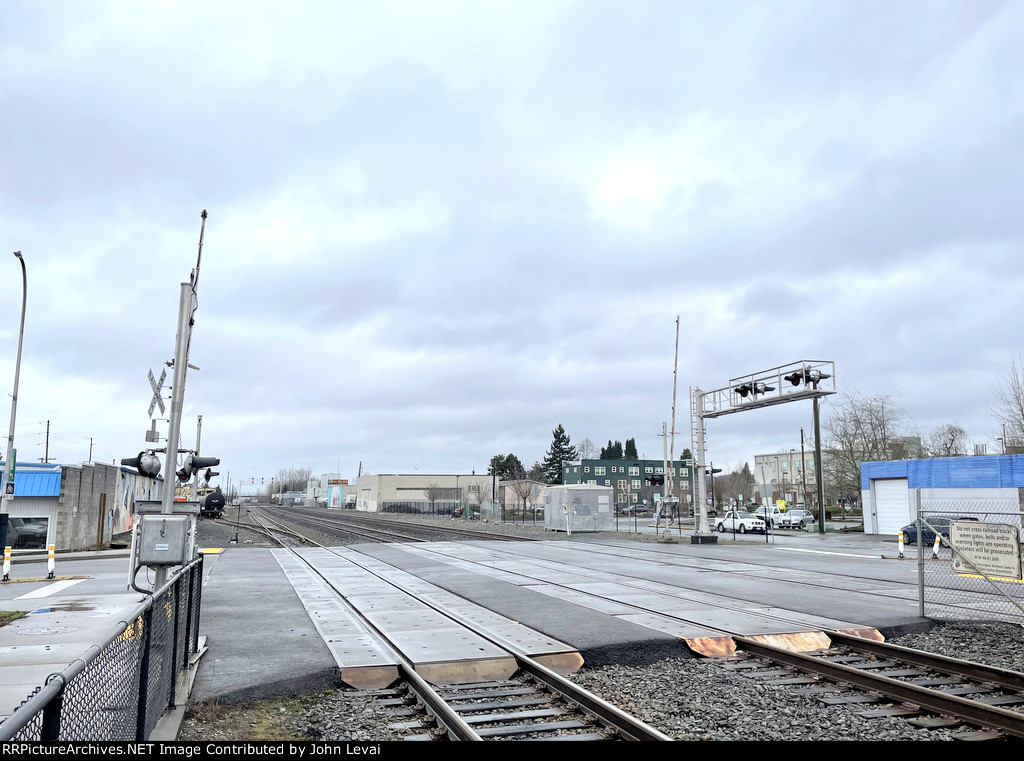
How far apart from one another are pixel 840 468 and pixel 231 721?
58374 millimetres

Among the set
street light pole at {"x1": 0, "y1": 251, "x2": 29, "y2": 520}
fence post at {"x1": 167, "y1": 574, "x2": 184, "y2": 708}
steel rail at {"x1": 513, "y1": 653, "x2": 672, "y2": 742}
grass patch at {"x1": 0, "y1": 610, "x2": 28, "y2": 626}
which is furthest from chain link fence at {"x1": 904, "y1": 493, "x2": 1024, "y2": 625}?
street light pole at {"x1": 0, "y1": 251, "x2": 29, "y2": 520}

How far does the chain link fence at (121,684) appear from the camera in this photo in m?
3.07

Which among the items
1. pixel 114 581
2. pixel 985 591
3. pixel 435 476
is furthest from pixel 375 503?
pixel 985 591

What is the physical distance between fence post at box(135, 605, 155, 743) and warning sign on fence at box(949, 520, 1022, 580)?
11.3 meters

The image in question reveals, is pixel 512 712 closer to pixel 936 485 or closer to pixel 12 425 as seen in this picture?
pixel 12 425

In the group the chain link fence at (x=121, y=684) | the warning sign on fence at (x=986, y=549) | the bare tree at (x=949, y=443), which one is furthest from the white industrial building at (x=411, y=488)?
the chain link fence at (x=121, y=684)

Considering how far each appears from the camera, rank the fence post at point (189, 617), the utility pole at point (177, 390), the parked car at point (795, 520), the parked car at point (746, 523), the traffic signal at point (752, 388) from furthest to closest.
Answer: the parked car at point (795, 520), the parked car at point (746, 523), the traffic signal at point (752, 388), the utility pole at point (177, 390), the fence post at point (189, 617)

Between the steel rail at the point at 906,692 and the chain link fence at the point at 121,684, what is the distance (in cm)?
710

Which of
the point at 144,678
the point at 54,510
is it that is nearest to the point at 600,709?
the point at 144,678

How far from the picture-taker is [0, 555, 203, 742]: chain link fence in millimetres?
3066

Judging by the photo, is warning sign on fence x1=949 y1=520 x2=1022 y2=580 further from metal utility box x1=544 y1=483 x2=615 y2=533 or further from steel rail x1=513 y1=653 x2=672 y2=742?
metal utility box x1=544 y1=483 x2=615 y2=533

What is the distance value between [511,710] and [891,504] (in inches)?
1630

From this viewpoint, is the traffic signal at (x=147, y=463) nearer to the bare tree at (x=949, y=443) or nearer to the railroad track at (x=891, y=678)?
the railroad track at (x=891, y=678)
